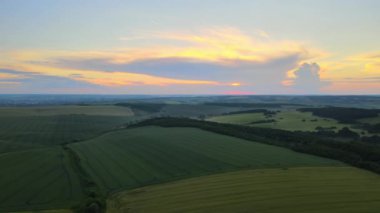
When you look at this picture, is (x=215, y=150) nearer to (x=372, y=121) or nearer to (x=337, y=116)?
(x=372, y=121)

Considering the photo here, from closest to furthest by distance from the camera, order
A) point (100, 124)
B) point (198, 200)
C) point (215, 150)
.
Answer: point (198, 200), point (215, 150), point (100, 124)

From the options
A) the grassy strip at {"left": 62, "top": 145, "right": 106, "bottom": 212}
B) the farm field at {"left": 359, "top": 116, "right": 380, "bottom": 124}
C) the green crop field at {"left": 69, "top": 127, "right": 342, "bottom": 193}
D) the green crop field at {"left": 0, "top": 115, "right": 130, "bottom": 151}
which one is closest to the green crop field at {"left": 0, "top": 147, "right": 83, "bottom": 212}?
the grassy strip at {"left": 62, "top": 145, "right": 106, "bottom": 212}

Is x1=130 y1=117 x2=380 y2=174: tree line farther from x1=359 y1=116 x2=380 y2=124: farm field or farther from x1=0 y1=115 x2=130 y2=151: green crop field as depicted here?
x1=359 y1=116 x2=380 y2=124: farm field

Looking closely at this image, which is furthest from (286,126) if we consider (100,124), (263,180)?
(263,180)

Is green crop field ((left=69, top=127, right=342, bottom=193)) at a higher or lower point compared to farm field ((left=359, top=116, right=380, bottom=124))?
lower

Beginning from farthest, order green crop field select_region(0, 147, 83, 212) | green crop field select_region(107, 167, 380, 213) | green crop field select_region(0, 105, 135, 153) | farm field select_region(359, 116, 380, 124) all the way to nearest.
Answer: farm field select_region(359, 116, 380, 124) → green crop field select_region(0, 105, 135, 153) → green crop field select_region(0, 147, 83, 212) → green crop field select_region(107, 167, 380, 213)

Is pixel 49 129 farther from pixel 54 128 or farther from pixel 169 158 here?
pixel 169 158

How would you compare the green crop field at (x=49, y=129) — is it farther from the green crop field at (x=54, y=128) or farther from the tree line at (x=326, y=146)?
the tree line at (x=326, y=146)

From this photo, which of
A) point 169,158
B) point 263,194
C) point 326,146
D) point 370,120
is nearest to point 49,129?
point 169,158

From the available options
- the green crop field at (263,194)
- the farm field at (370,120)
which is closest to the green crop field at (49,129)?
the green crop field at (263,194)
